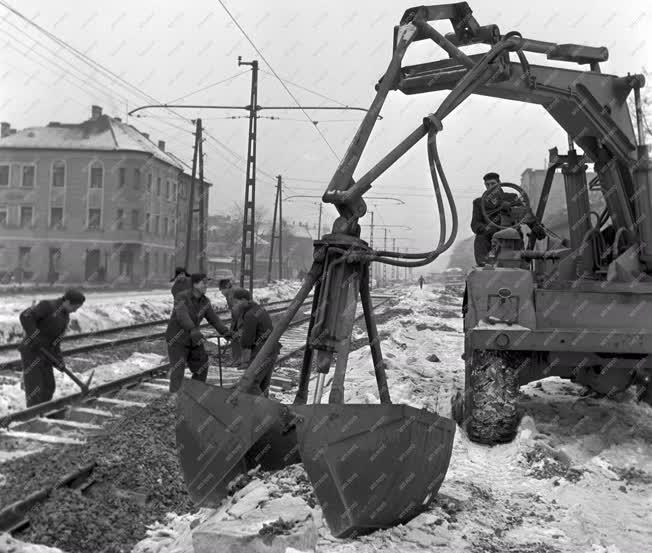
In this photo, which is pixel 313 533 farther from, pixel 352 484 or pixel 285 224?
pixel 285 224

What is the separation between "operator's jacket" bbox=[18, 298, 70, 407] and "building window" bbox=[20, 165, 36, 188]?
45968mm

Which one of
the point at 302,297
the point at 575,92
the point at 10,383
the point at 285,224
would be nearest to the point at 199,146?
the point at 10,383

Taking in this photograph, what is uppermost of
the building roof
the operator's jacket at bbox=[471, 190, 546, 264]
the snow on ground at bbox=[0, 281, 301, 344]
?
the building roof

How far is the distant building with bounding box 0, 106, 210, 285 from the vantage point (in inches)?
1905

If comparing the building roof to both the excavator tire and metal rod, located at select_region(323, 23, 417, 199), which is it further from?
metal rod, located at select_region(323, 23, 417, 199)

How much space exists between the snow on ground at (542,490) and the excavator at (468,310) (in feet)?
0.57

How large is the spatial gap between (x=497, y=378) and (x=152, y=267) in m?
48.3

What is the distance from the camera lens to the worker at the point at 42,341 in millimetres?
7547

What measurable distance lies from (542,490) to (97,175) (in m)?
48.6

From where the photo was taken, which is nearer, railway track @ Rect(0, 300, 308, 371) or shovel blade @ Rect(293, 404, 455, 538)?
shovel blade @ Rect(293, 404, 455, 538)

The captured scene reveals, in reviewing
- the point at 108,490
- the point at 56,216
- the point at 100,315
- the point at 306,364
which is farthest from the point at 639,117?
the point at 56,216

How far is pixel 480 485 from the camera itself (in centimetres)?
485

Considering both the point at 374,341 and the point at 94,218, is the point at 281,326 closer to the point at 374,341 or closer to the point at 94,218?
the point at 374,341

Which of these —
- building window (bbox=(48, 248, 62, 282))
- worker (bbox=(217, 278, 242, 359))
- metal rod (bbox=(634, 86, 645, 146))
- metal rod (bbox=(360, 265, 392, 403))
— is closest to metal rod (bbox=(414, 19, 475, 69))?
metal rod (bbox=(360, 265, 392, 403))
